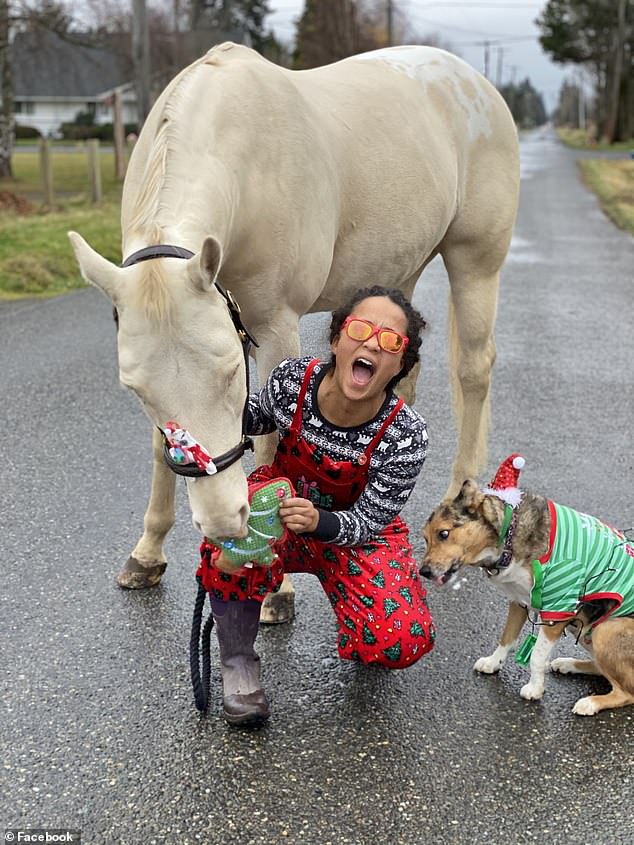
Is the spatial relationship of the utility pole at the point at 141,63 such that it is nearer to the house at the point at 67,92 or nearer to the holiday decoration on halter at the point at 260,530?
the holiday decoration on halter at the point at 260,530

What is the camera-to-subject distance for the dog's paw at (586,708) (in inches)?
112

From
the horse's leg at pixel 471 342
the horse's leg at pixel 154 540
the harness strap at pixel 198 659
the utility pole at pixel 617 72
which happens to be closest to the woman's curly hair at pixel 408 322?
the harness strap at pixel 198 659

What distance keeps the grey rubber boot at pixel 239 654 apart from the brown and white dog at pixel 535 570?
563 millimetres

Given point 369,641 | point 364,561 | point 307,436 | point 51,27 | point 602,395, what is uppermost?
point 51,27

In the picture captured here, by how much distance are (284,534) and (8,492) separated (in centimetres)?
221

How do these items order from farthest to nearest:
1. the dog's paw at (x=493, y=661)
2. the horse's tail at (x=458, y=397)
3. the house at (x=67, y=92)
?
the house at (x=67, y=92)
the horse's tail at (x=458, y=397)
the dog's paw at (x=493, y=661)

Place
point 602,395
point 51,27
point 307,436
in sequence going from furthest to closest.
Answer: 1. point 51,27
2. point 602,395
3. point 307,436

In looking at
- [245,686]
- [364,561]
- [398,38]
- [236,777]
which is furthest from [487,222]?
[398,38]

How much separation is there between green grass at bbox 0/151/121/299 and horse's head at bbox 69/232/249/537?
7565mm

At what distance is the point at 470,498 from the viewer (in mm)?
2934

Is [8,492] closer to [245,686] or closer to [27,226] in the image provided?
[245,686]

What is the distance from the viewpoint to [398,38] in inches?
2040

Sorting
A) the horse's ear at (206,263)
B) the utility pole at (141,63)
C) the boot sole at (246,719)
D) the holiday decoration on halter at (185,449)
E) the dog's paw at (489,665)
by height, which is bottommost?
the dog's paw at (489,665)

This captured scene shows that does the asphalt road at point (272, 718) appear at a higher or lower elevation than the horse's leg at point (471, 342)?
lower
